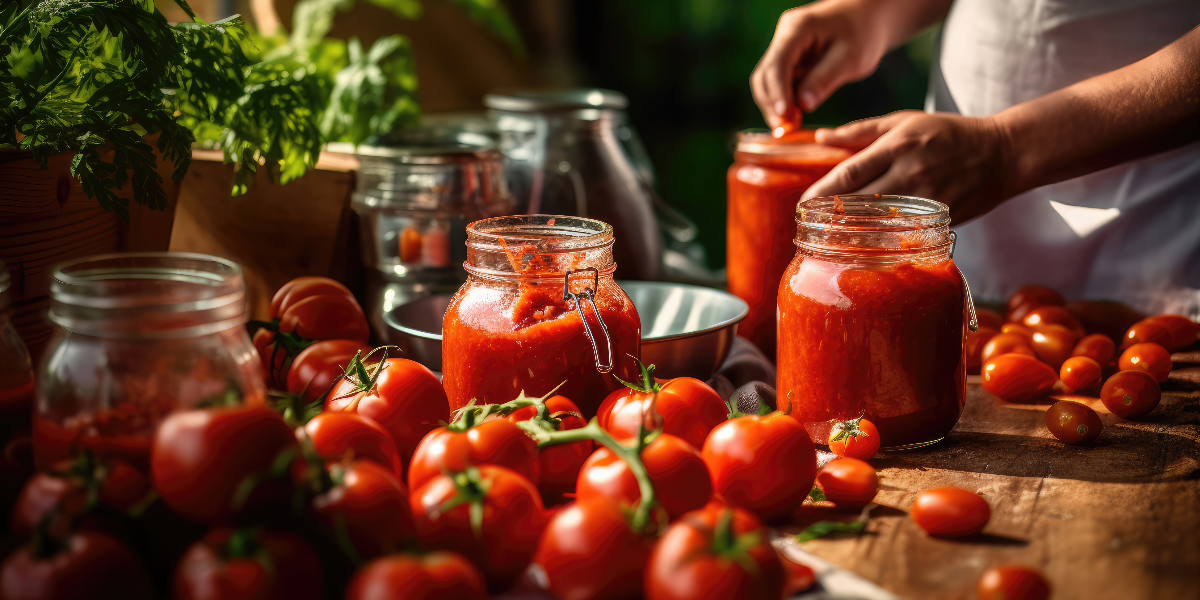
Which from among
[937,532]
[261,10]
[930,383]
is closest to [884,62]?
[261,10]

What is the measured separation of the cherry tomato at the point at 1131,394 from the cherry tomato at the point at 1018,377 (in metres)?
0.08

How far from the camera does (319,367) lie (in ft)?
3.53

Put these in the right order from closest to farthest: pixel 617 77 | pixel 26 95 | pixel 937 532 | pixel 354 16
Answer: pixel 937 532 < pixel 26 95 < pixel 354 16 < pixel 617 77

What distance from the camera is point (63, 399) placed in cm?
68

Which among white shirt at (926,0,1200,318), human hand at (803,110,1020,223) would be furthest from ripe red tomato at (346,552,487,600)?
white shirt at (926,0,1200,318)

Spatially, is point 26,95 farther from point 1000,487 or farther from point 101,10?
point 1000,487

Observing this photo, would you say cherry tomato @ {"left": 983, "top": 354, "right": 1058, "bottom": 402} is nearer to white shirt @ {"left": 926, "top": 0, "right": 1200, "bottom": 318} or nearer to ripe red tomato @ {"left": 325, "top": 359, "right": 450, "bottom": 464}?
white shirt @ {"left": 926, "top": 0, "right": 1200, "bottom": 318}

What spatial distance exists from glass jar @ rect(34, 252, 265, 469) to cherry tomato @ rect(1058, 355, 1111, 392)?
104 centimetres

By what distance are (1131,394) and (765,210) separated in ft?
1.75

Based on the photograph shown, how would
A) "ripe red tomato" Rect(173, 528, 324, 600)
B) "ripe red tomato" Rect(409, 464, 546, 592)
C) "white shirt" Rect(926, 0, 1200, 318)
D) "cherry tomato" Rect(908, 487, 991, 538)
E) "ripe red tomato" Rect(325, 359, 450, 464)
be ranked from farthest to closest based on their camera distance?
"white shirt" Rect(926, 0, 1200, 318)
"ripe red tomato" Rect(325, 359, 450, 464)
"cherry tomato" Rect(908, 487, 991, 538)
"ripe red tomato" Rect(409, 464, 546, 592)
"ripe red tomato" Rect(173, 528, 324, 600)

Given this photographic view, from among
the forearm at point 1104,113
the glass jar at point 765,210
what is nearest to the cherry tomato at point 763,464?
the glass jar at point 765,210

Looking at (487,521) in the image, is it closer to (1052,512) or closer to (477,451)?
(477,451)

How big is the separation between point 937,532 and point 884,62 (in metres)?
2.85

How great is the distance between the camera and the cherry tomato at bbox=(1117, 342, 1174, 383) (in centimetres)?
120
